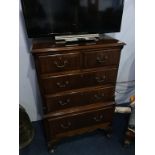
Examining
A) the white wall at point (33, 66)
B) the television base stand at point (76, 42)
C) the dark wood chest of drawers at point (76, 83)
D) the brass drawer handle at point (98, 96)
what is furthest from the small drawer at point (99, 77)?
the white wall at point (33, 66)

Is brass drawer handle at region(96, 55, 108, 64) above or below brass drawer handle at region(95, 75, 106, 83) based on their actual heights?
above

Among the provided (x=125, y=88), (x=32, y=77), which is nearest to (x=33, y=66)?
(x=32, y=77)

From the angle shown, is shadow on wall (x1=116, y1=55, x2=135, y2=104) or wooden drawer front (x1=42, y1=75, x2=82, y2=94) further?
shadow on wall (x1=116, y1=55, x2=135, y2=104)

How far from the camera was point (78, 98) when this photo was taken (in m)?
1.42

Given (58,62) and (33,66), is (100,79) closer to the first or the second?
(58,62)

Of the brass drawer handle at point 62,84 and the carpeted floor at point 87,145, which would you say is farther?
the carpeted floor at point 87,145

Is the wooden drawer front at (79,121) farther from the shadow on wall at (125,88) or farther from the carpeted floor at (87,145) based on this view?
the shadow on wall at (125,88)

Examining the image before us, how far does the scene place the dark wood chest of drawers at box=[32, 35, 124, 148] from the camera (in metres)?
1.21

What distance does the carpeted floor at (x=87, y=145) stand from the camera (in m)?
1.61

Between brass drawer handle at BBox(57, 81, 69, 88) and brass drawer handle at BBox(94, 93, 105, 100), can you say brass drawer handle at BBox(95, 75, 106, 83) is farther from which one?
brass drawer handle at BBox(57, 81, 69, 88)

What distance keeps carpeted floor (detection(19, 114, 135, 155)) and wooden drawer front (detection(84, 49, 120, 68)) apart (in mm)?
835

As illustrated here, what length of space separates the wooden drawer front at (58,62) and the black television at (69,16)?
0.63 feet

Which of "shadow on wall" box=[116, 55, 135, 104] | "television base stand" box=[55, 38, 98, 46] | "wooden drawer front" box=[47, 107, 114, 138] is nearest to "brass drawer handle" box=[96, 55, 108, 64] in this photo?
"television base stand" box=[55, 38, 98, 46]

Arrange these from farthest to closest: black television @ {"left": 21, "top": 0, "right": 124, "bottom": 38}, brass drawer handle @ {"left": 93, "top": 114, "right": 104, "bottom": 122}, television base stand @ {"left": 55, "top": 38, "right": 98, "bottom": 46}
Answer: brass drawer handle @ {"left": 93, "top": 114, "right": 104, "bottom": 122}, television base stand @ {"left": 55, "top": 38, "right": 98, "bottom": 46}, black television @ {"left": 21, "top": 0, "right": 124, "bottom": 38}
